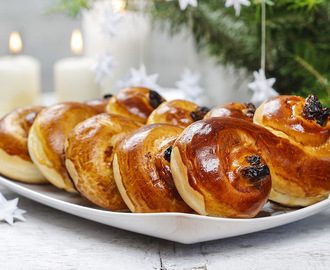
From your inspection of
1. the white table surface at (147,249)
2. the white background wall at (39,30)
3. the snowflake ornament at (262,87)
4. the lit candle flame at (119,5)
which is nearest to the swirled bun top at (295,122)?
the white table surface at (147,249)

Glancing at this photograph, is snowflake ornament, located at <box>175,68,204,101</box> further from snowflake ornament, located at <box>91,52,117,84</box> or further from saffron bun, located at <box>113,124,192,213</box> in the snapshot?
saffron bun, located at <box>113,124,192,213</box>

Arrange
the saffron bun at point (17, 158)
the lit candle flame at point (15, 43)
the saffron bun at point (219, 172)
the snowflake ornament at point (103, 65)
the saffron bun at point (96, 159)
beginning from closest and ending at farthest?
the saffron bun at point (219, 172)
the saffron bun at point (96, 159)
the saffron bun at point (17, 158)
the snowflake ornament at point (103, 65)
the lit candle flame at point (15, 43)

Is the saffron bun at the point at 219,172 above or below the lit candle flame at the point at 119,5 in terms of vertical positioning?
below

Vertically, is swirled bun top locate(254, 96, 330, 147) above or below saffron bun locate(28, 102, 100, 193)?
above

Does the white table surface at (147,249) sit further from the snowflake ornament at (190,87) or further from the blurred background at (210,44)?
the snowflake ornament at (190,87)

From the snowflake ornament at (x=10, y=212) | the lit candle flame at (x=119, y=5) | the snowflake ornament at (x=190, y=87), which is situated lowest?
the snowflake ornament at (x=190, y=87)

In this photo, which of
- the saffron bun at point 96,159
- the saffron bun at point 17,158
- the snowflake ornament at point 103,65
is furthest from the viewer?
the snowflake ornament at point 103,65

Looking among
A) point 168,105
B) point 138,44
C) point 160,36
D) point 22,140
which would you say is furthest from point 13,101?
point 160,36

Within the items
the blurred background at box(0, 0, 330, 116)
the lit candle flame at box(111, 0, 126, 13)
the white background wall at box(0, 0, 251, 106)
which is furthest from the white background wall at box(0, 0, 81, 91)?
the lit candle flame at box(111, 0, 126, 13)
